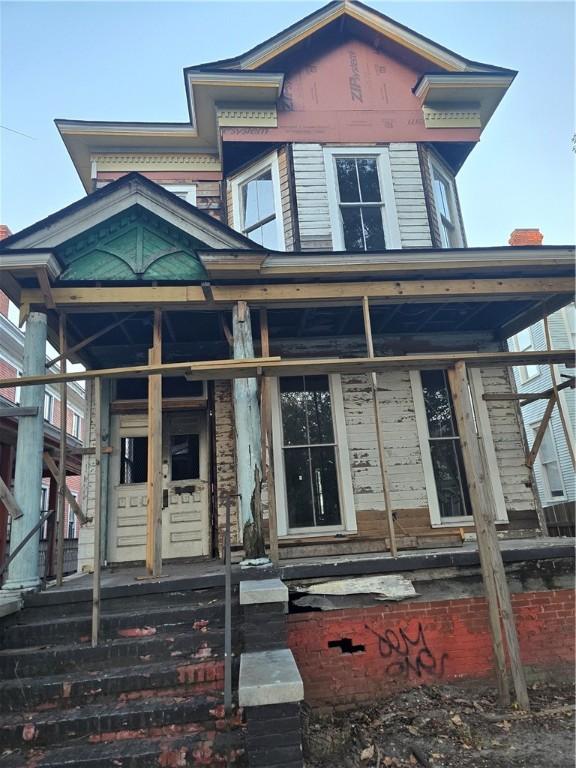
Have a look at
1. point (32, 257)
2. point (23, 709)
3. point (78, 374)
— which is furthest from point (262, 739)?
point (32, 257)

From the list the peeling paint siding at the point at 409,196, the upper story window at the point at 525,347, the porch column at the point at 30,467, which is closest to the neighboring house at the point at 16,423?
the porch column at the point at 30,467

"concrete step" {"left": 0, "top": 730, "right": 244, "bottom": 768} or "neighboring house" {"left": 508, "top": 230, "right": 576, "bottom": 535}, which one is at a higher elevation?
"neighboring house" {"left": 508, "top": 230, "right": 576, "bottom": 535}

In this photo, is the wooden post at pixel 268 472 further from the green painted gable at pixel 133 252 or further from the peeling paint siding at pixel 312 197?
the peeling paint siding at pixel 312 197

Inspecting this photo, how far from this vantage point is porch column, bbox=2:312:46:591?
4.77 m

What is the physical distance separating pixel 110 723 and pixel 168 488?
4282mm

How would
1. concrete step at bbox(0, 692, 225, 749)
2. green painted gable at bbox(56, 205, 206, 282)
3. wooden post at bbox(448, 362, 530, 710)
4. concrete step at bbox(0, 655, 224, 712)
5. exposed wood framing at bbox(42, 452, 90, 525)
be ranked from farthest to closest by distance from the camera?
green painted gable at bbox(56, 205, 206, 282) → exposed wood framing at bbox(42, 452, 90, 525) → wooden post at bbox(448, 362, 530, 710) → concrete step at bbox(0, 655, 224, 712) → concrete step at bbox(0, 692, 225, 749)

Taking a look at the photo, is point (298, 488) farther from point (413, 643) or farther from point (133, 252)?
point (133, 252)

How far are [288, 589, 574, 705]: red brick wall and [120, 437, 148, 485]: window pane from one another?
4.01 metres

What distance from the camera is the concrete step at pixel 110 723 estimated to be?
3.37 m

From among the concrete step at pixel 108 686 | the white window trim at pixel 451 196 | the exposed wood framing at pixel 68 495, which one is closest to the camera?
the concrete step at pixel 108 686

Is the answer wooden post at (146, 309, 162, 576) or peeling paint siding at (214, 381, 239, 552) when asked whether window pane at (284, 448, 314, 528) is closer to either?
peeling paint siding at (214, 381, 239, 552)

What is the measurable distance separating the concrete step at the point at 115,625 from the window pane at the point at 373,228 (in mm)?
6268

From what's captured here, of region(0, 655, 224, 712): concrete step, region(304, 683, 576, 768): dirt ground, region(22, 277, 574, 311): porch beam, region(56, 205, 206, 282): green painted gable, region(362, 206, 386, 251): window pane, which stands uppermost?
region(362, 206, 386, 251): window pane

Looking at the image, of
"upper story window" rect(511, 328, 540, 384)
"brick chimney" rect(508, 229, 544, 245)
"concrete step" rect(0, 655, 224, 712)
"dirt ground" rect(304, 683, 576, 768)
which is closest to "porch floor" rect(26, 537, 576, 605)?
"concrete step" rect(0, 655, 224, 712)
